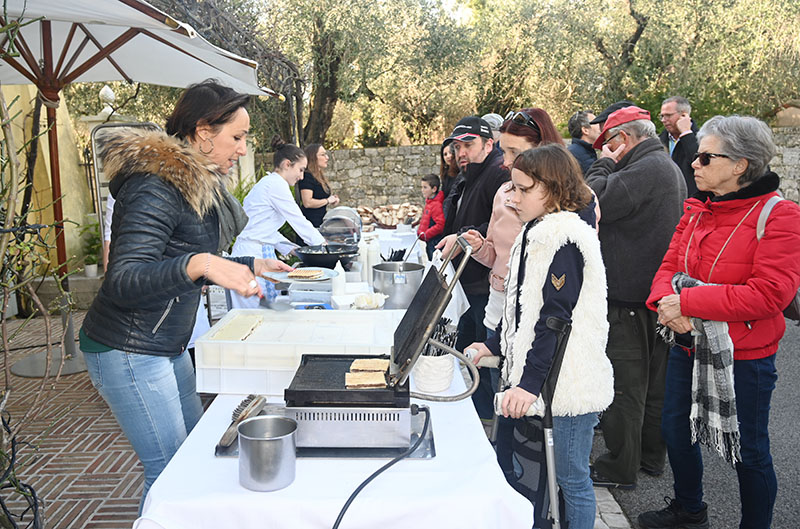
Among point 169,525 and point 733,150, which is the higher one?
point 733,150

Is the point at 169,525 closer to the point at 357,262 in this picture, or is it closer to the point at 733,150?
the point at 733,150

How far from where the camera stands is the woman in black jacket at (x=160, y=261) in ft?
5.63

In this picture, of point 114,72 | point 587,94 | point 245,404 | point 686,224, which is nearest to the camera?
point 245,404

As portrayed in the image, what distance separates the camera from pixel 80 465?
11.8 feet

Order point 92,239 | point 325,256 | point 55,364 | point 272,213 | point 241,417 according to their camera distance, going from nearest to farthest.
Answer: point 241,417 → point 325,256 → point 272,213 → point 55,364 → point 92,239

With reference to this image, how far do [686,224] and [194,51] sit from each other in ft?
12.9

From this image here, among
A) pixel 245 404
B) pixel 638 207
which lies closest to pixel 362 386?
pixel 245 404

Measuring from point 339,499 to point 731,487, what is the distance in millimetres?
2925

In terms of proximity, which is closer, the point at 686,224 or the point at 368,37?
the point at 686,224

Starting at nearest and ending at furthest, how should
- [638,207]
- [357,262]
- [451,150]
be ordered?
[638,207], [357,262], [451,150]

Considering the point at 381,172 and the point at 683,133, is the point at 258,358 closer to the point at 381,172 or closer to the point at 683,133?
the point at 683,133

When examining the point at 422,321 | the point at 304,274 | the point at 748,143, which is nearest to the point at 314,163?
the point at 304,274

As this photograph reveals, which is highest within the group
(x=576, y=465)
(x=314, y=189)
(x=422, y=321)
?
(x=314, y=189)

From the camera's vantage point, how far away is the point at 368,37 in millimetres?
12844
